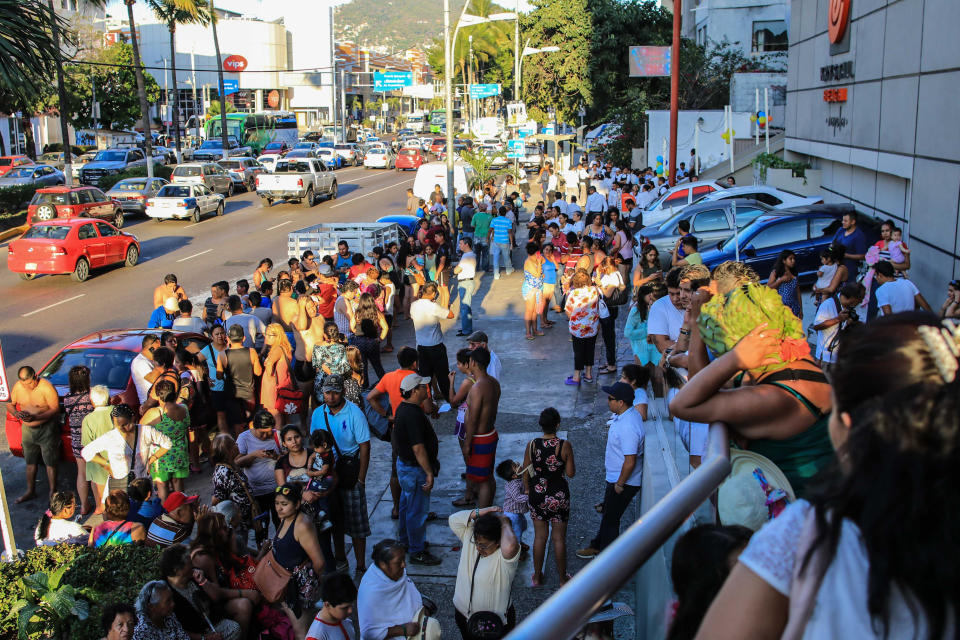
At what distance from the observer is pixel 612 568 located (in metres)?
1.84

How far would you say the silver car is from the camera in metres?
32.2

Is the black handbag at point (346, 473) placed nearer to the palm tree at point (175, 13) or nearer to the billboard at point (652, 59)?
the billboard at point (652, 59)

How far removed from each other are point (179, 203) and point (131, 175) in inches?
397

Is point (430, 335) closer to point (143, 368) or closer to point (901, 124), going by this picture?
point (143, 368)

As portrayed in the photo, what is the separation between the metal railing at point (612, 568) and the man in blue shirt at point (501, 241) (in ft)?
58.7

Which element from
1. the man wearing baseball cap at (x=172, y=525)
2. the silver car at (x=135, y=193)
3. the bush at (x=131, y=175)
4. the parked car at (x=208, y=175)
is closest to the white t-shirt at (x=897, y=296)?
the man wearing baseball cap at (x=172, y=525)

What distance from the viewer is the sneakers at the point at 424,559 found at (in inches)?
297

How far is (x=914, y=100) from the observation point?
14.4 meters

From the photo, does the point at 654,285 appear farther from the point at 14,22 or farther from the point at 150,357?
the point at 14,22

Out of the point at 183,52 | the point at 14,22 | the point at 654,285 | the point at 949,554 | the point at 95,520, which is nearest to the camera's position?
the point at 949,554

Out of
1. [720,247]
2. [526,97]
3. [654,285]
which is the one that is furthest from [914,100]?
[526,97]

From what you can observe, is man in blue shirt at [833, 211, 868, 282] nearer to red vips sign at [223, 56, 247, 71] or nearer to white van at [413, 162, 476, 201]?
white van at [413, 162, 476, 201]

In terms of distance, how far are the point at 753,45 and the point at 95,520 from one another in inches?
1639

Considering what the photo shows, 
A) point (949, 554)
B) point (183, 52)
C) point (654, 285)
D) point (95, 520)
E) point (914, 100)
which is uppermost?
point (183, 52)
